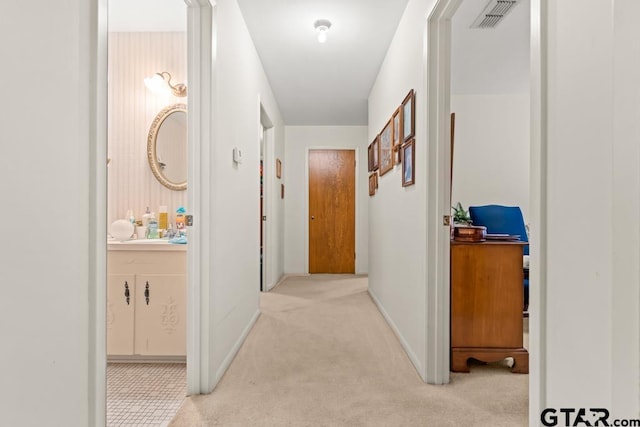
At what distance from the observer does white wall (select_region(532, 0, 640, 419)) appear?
2.40ft

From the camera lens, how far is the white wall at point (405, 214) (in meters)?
2.18

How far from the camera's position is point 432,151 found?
2.08m

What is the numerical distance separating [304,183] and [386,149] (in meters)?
2.84

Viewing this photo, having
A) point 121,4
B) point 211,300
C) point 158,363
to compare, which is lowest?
point 158,363

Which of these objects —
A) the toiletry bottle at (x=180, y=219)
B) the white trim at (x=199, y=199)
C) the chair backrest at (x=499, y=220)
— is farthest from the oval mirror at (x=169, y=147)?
the chair backrest at (x=499, y=220)

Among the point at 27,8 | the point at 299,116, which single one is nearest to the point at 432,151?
the point at 27,8

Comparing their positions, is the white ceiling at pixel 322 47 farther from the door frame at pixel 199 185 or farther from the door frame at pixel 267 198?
the door frame at pixel 199 185

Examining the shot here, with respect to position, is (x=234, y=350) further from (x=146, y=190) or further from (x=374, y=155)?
(x=374, y=155)

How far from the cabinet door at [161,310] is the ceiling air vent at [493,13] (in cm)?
277

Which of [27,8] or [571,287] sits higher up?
[27,8]

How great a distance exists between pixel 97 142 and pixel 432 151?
166cm

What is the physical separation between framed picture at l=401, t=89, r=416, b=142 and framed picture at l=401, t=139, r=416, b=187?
0.06 metres

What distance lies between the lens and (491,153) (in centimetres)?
466

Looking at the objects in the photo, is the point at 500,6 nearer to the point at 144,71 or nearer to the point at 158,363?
the point at 144,71
